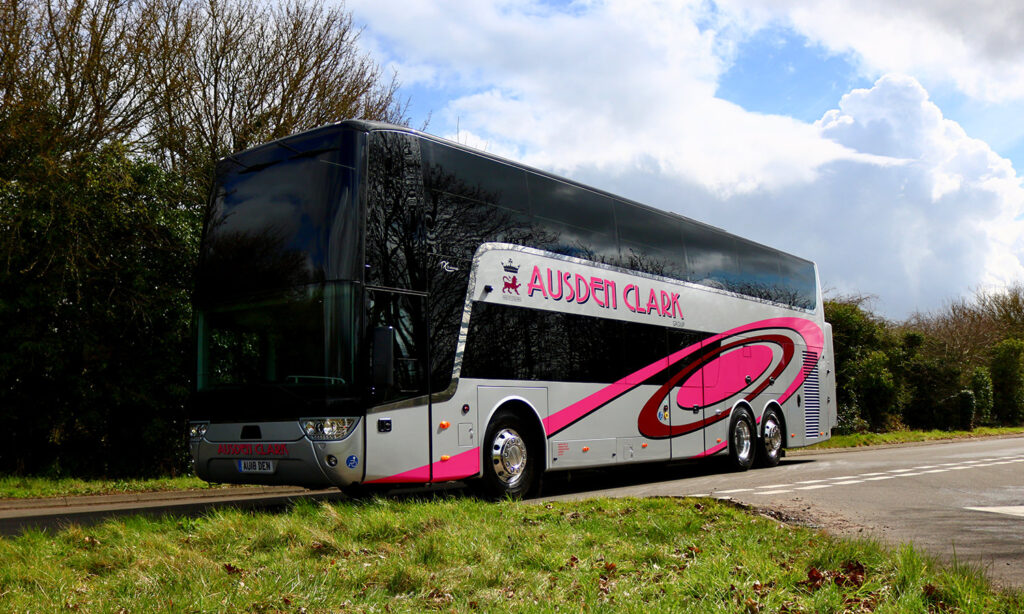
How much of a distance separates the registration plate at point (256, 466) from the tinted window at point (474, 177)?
11.6 ft

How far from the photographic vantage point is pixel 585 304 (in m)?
12.1

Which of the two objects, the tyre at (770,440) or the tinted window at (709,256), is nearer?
the tinted window at (709,256)

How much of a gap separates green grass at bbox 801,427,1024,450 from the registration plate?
1866 centimetres

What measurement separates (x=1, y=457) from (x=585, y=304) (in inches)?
386

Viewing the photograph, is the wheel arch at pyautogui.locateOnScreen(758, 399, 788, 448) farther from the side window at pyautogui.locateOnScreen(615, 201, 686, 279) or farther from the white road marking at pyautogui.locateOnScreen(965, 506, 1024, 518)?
the white road marking at pyautogui.locateOnScreen(965, 506, 1024, 518)

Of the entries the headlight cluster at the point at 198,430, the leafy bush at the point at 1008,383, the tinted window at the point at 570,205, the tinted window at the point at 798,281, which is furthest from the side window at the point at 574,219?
the leafy bush at the point at 1008,383

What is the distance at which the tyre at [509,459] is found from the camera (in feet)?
34.2

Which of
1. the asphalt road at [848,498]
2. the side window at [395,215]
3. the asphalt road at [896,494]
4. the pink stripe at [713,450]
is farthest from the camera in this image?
the pink stripe at [713,450]

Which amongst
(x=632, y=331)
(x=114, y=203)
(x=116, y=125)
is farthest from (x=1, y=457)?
(x=632, y=331)

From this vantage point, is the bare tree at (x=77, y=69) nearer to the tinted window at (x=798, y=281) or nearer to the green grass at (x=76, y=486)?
the green grass at (x=76, y=486)

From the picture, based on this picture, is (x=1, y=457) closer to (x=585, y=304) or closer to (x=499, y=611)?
(x=585, y=304)

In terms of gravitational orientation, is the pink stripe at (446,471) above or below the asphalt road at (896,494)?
above

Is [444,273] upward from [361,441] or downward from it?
upward

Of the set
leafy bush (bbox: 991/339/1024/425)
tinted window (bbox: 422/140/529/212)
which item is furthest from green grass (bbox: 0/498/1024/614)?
leafy bush (bbox: 991/339/1024/425)
